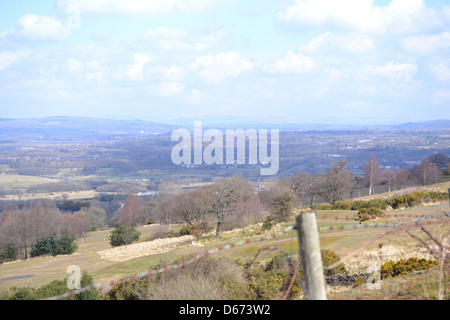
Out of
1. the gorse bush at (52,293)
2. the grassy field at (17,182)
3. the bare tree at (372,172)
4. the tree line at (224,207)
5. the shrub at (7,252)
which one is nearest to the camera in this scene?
the gorse bush at (52,293)

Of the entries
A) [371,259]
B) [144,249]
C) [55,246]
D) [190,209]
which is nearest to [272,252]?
[371,259]

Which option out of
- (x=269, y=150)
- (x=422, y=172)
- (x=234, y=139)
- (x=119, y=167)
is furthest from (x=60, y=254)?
(x=119, y=167)

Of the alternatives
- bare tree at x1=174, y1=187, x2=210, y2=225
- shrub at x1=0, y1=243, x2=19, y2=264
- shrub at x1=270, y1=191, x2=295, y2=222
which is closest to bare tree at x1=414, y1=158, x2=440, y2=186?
bare tree at x1=174, y1=187, x2=210, y2=225

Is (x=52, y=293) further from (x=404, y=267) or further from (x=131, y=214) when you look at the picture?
(x=131, y=214)

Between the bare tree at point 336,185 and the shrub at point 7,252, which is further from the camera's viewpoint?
the bare tree at point 336,185

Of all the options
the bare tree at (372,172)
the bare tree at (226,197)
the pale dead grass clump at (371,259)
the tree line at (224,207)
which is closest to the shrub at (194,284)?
the pale dead grass clump at (371,259)

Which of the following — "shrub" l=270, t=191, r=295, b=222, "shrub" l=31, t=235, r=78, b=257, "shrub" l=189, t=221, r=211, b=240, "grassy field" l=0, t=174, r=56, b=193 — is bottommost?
"grassy field" l=0, t=174, r=56, b=193

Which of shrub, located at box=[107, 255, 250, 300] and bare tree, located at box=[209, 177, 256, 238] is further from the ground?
shrub, located at box=[107, 255, 250, 300]

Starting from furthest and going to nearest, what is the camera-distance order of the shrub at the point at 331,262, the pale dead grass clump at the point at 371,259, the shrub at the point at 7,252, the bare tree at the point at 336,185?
the bare tree at the point at 336,185
the shrub at the point at 7,252
the pale dead grass clump at the point at 371,259
the shrub at the point at 331,262

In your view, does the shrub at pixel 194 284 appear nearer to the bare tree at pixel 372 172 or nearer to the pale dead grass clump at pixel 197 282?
the pale dead grass clump at pixel 197 282

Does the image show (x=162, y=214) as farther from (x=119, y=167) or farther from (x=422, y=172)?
(x=119, y=167)

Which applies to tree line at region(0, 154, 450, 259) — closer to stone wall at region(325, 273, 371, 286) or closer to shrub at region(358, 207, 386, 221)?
shrub at region(358, 207, 386, 221)

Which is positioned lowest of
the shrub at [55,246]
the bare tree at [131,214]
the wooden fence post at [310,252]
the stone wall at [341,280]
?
the bare tree at [131,214]
